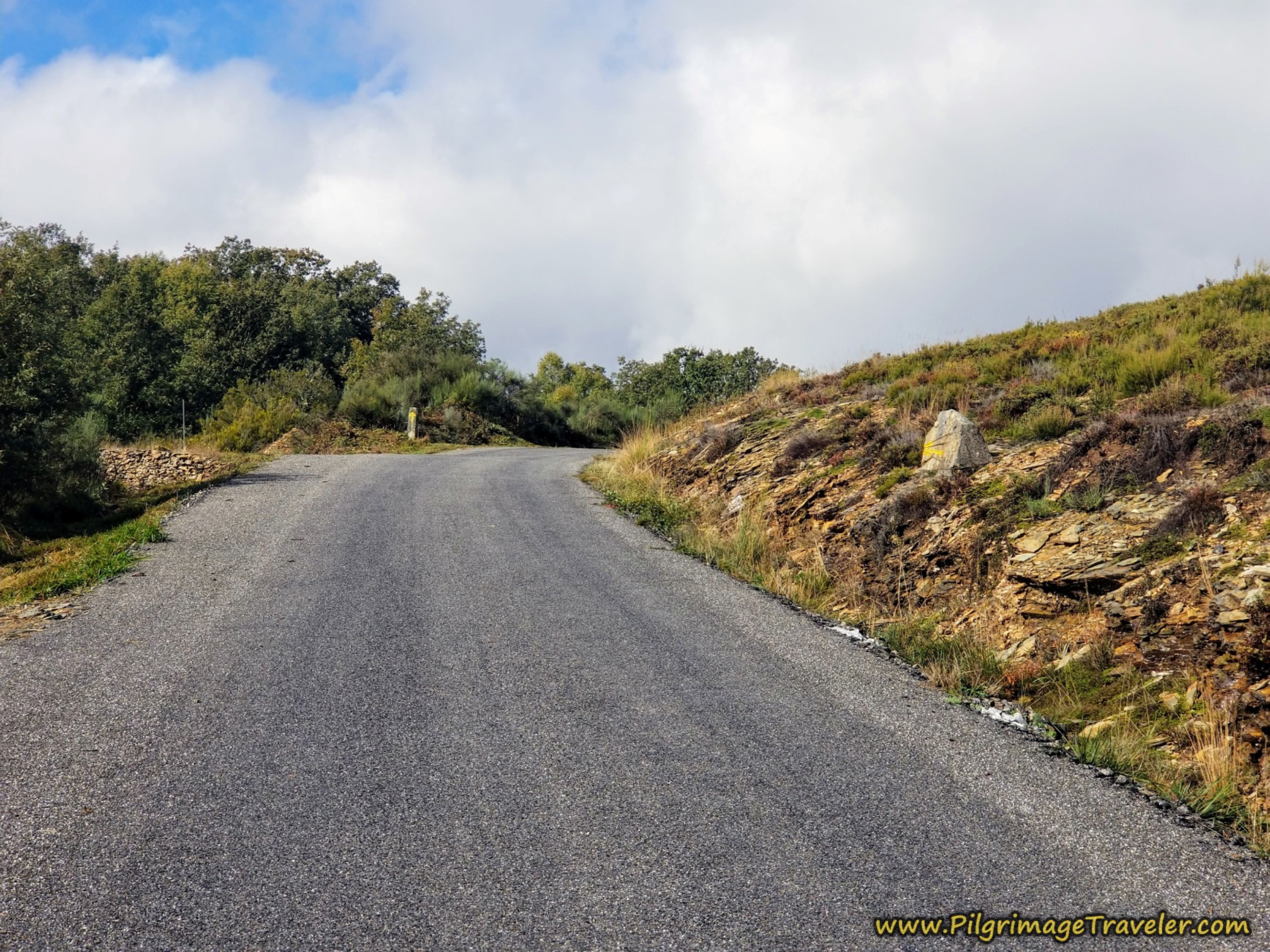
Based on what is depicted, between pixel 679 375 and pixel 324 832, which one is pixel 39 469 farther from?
pixel 679 375

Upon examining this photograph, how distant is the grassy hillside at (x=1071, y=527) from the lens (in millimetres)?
5656

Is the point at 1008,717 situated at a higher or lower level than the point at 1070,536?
lower

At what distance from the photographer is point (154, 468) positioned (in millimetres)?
18797

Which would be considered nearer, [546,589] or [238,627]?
[238,627]

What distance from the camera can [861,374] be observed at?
1664cm

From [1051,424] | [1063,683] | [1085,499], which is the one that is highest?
[1051,424]

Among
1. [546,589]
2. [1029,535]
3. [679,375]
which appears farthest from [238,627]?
[679,375]

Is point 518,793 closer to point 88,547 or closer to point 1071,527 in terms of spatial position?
point 1071,527

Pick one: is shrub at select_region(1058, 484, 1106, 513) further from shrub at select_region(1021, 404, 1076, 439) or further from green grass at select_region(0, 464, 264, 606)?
green grass at select_region(0, 464, 264, 606)

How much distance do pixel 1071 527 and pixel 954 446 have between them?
240 centimetres

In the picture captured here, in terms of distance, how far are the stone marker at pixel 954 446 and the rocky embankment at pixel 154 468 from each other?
45.4 feet

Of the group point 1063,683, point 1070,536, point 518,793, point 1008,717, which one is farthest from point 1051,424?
point 518,793

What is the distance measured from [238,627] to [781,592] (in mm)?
5482

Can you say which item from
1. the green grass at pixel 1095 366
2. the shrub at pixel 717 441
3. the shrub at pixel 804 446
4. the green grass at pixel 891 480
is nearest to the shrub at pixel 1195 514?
the green grass at pixel 1095 366
